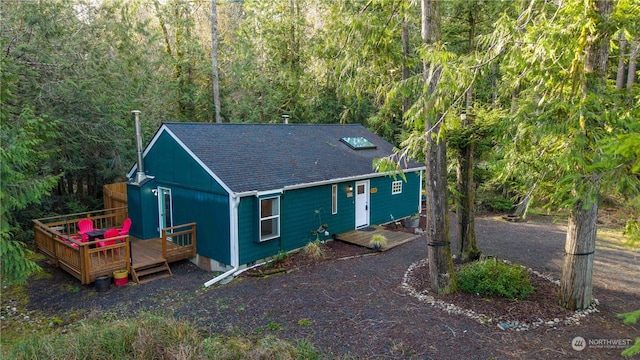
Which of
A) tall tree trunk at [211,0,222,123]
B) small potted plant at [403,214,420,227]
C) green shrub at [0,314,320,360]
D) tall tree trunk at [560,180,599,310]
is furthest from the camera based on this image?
tall tree trunk at [211,0,222,123]

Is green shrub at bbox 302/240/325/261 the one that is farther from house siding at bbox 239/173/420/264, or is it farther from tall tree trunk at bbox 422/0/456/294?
tall tree trunk at bbox 422/0/456/294

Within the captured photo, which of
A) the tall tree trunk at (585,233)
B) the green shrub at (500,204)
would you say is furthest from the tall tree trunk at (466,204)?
the green shrub at (500,204)

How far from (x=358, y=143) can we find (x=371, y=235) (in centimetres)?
440

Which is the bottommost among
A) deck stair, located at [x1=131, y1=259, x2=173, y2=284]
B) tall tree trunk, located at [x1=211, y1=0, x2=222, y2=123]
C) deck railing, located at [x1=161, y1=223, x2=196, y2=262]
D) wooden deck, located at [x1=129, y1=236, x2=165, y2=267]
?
deck stair, located at [x1=131, y1=259, x2=173, y2=284]

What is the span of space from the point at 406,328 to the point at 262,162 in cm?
665

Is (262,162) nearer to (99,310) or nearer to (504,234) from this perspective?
(99,310)

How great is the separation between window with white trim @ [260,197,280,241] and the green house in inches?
1.1

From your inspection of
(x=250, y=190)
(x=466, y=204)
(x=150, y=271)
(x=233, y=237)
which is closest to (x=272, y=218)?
(x=250, y=190)

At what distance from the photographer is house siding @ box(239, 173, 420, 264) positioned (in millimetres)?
10133

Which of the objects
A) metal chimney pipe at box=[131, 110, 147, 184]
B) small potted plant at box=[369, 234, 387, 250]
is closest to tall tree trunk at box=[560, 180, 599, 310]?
small potted plant at box=[369, 234, 387, 250]

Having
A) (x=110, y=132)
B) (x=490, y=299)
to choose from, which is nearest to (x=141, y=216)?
(x=110, y=132)

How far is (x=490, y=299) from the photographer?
298 inches

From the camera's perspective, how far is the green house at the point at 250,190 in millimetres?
10125

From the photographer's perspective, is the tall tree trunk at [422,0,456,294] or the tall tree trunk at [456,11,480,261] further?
the tall tree trunk at [456,11,480,261]
